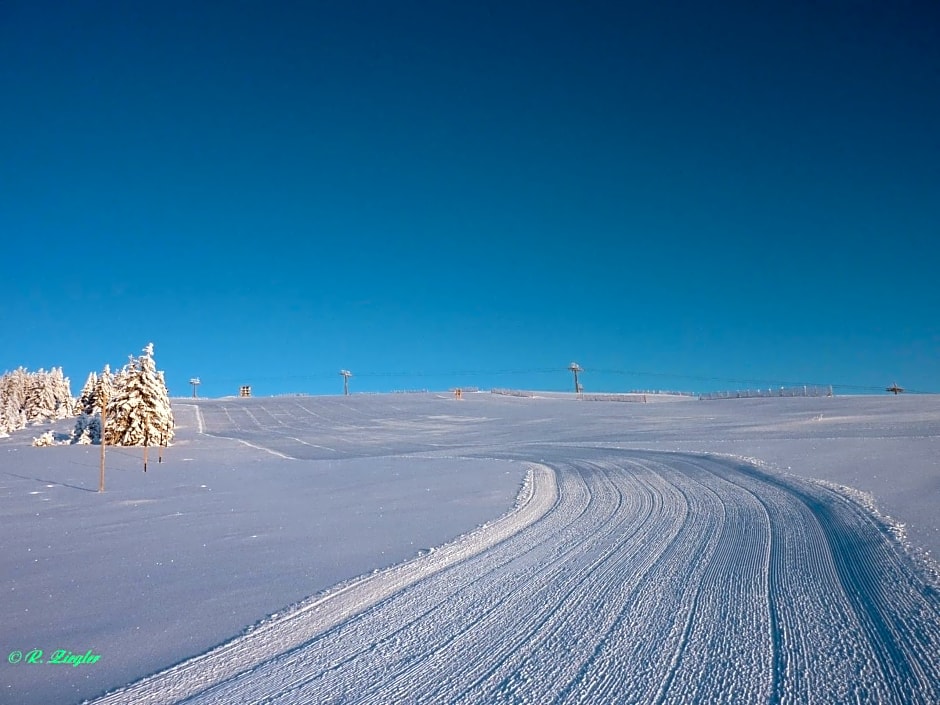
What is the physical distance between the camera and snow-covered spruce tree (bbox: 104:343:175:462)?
28281 millimetres

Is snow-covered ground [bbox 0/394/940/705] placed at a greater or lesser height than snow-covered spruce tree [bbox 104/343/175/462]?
lesser

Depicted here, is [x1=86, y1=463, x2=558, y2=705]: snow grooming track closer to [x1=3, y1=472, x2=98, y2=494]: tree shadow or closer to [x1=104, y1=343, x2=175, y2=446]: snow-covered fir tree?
[x1=3, y1=472, x2=98, y2=494]: tree shadow

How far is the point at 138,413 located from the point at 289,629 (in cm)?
2695

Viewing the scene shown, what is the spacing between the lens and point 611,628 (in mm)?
5109

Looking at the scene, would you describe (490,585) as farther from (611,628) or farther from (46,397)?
(46,397)

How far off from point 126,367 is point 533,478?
23.8 metres

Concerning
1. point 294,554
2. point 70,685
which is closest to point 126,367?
point 294,554

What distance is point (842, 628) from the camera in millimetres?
4965

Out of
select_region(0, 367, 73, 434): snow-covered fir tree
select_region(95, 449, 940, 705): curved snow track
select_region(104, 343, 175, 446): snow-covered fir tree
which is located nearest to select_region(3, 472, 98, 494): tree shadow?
select_region(104, 343, 175, 446): snow-covered fir tree

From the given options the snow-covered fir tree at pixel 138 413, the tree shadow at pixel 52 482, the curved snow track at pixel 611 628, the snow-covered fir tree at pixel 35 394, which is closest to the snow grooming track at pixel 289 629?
the curved snow track at pixel 611 628

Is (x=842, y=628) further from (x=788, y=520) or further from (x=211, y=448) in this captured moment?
(x=211, y=448)

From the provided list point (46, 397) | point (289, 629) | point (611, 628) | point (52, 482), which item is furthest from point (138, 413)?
point (46, 397)

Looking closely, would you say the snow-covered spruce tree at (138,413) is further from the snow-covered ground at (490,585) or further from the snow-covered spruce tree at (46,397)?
the snow-covered spruce tree at (46,397)

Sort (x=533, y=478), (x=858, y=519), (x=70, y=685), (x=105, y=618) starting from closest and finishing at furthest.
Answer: (x=70, y=685)
(x=105, y=618)
(x=858, y=519)
(x=533, y=478)
